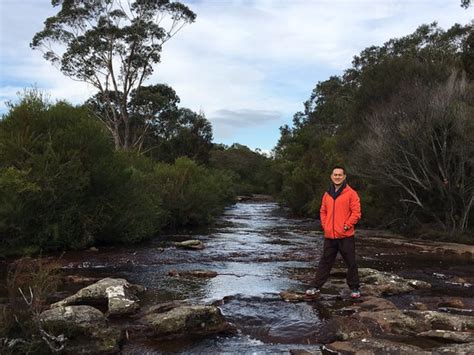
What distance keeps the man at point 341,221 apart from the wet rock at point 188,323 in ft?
7.98

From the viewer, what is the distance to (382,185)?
25938mm

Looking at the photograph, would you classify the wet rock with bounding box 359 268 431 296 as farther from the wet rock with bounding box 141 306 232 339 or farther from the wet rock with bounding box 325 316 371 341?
the wet rock with bounding box 141 306 232 339

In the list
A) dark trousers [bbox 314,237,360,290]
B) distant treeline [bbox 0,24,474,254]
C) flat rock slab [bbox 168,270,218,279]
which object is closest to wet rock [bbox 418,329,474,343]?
dark trousers [bbox 314,237,360,290]

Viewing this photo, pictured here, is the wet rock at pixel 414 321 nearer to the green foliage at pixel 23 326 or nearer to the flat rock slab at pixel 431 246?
the green foliage at pixel 23 326

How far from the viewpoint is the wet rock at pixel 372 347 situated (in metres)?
5.88

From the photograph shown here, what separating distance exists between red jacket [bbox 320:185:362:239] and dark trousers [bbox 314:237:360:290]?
0.48 ft

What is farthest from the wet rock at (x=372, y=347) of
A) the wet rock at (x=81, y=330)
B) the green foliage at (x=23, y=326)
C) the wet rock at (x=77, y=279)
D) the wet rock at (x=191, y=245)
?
the wet rock at (x=191, y=245)

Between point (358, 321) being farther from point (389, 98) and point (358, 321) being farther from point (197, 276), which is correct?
point (389, 98)

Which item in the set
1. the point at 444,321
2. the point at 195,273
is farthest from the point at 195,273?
the point at 444,321

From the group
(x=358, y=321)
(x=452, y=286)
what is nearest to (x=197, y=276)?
(x=358, y=321)

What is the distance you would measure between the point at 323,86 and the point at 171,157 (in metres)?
28.7

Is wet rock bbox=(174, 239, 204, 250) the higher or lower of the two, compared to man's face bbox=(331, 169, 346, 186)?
lower

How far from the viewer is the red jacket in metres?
8.45

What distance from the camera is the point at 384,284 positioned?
10266 millimetres
